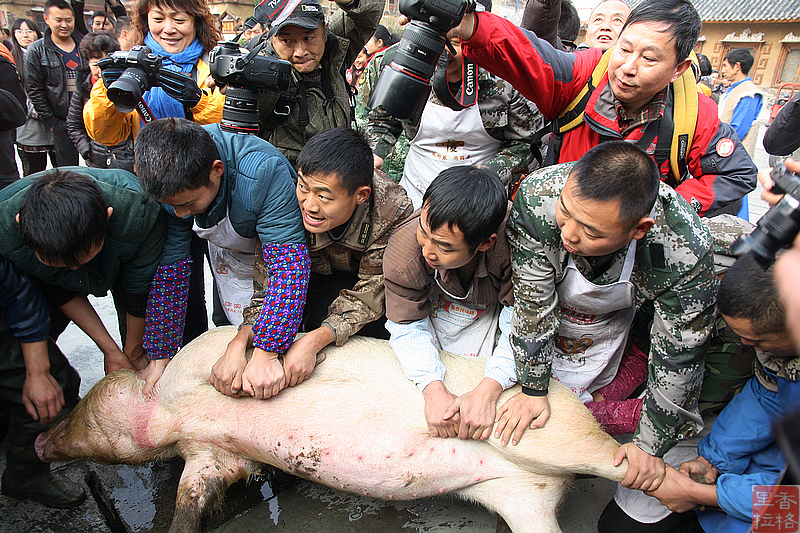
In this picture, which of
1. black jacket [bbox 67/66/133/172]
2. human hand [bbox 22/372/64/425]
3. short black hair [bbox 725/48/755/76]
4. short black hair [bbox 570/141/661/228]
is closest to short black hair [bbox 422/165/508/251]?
short black hair [bbox 570/141/661/228]

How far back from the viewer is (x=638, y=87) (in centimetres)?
174

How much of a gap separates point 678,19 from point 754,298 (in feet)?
3.23

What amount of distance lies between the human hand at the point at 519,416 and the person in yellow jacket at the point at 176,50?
2.00 metres

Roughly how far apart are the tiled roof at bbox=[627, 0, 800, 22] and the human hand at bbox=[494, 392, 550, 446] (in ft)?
74.5

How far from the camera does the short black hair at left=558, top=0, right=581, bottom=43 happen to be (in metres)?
3.31

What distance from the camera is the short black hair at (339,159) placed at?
1775 mm

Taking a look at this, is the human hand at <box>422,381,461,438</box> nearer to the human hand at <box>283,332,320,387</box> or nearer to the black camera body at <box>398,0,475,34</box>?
the human hand at <box>283,332,320,387</box>

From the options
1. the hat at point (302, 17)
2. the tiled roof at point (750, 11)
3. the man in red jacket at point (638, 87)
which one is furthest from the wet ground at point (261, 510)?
the tiled roof at point (750, 11)

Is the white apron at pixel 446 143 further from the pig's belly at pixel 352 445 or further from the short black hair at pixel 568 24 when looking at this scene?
the short black hair at pixel 568 24

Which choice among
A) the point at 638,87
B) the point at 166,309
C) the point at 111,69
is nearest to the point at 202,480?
the point at 166,309

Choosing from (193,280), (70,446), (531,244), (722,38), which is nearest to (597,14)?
(531,244)

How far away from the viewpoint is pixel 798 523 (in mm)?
1528

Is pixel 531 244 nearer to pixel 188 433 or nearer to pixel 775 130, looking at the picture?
pixel 188 433

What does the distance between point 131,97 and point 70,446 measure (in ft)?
5.01
